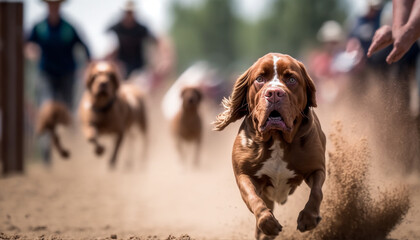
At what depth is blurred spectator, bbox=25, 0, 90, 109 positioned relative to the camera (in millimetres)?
8992

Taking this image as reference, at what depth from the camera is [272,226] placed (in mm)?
3387

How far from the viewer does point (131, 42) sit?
33.7 ft

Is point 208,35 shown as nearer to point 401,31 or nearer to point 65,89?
point 65,89

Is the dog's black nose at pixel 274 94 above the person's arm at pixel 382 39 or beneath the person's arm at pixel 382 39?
beneath

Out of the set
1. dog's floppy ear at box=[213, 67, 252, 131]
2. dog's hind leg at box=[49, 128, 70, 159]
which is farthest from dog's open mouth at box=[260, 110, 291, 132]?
dog's hind leg at box=[49, 128, 70, 159]

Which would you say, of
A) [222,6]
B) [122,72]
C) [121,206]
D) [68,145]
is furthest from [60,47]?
[222,6]

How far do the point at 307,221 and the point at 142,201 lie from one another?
→ 3935 mm

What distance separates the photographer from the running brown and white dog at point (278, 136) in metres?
3.59

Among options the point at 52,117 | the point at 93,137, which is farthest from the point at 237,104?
the point at 52,117

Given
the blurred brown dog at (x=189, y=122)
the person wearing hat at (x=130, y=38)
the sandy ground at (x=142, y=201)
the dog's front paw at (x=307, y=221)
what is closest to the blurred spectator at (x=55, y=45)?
the person wearing hat at (x=130, y=38)

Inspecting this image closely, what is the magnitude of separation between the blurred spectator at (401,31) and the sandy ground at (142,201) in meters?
0.61

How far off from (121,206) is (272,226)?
12.1 ft

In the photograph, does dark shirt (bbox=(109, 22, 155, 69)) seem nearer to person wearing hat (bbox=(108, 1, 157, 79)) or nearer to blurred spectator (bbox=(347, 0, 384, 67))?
person wearing hat (bbox=(108, 1, 157, 79))

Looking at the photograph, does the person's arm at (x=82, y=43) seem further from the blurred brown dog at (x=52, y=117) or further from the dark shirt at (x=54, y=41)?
the blurred brown dog at (x=52, y=117)
